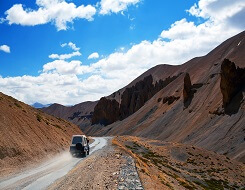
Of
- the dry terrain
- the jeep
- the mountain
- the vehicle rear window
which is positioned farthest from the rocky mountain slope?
the mountain

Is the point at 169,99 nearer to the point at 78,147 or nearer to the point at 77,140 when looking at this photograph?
the point at 77,140

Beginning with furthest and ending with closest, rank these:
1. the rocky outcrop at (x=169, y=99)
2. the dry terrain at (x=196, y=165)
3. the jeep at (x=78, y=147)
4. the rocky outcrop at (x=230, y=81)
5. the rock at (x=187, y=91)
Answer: the rocky outcrop at (x=169, y=99) → the rock at (x=187, y=91) → the rocky outcrop at (x=230, y=81) → the dry terrain at (x=196, y=165) → the jeep at (x=78, y=147)

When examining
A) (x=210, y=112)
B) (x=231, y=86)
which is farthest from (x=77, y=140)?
(x=231, y=86)

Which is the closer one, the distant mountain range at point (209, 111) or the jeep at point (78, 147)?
the jeep at point (78, 147)

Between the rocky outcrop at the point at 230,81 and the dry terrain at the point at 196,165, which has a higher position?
the rocky outcrop at the point at 230,81

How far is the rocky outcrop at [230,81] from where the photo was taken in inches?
3457

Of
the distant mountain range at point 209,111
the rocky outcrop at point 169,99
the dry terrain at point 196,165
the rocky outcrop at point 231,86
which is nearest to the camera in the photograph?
the dry terrain at point 196,165

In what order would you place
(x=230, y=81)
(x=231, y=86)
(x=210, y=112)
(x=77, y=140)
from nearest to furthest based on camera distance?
1. (x=77, y=140)
2. (x=231, y=86)
3. (x=230, y=81)
4. (x=210, y=112)

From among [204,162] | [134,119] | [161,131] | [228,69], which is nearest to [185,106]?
[161,131]

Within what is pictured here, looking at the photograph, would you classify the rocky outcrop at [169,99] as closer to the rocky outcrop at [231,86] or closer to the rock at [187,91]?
the rock at [187,91]

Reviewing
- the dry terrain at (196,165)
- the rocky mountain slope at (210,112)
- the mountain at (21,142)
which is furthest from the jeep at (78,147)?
the rocky mountain slope at (210,112)

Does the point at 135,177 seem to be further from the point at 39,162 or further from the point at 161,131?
the point at 161,131

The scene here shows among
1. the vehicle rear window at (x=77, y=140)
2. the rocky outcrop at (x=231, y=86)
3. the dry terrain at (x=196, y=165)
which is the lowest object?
the dry terrain at (x=196, y=165)

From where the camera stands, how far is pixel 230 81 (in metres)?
90.3
